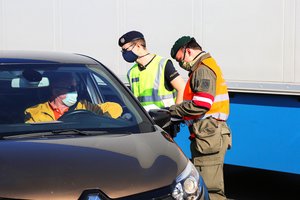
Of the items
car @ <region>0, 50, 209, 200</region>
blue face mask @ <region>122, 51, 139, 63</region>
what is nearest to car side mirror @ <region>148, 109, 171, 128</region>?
car @ <region>0, 50, 209, 200</region>

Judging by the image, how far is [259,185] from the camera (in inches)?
322

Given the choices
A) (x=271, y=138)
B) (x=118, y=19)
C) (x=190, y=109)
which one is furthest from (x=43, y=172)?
(x=118, y=19)

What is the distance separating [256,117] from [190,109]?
1.48 metres

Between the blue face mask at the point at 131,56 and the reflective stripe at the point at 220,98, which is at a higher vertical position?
the blue face mask at the point at 131,56

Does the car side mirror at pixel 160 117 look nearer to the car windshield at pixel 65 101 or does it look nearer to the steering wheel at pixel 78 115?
the car windshield at pixel 65 101

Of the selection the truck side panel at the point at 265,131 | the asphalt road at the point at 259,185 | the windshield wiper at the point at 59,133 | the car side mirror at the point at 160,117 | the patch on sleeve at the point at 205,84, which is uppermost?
the patch on sleeve at the point at 205,84

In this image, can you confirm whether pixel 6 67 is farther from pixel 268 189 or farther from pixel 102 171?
pixel 268 189

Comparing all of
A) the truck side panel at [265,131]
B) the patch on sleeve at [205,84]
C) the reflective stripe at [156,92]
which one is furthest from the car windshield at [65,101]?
the truck side panel at [265,131]

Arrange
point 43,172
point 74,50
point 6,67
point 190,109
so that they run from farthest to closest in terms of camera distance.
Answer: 1. point 74,50
2. point 190,109
3. point 6,67
4. point 43,172

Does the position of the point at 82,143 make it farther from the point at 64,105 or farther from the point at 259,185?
the point at 259,185

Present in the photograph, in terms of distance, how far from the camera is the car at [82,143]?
3648 millimetres

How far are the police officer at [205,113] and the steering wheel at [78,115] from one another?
0.94 meters

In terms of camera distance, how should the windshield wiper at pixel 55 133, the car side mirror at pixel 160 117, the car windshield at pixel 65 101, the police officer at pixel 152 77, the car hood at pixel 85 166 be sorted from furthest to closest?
the police officer at pixel 152 77
the car side mirror at pixel 160 117
the car windshield at pixel 65 101
the windshield wiper at pixel 55 133
the car hood at pixel 85 166

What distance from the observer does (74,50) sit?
8.44m
